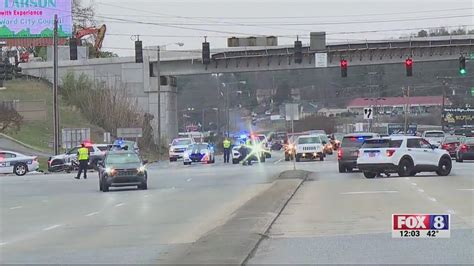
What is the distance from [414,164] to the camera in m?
30.0

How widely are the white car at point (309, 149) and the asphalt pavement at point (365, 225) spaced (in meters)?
22.6

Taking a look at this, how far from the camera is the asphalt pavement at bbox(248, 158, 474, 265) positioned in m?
11.1

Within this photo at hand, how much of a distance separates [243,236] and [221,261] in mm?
2598

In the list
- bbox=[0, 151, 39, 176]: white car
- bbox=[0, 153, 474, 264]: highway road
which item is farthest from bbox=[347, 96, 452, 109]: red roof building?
bbox=[0, 153, 474, 264]: highway road

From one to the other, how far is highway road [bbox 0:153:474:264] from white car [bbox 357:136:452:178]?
1.22 metres

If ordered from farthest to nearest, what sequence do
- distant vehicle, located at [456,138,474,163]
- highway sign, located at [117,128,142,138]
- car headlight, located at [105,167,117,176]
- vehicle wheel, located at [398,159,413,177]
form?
1. highway sign, located at [117,128,142,138]
2. distant vehicle, located at [456,138,474,163]
3. vehicle wheel, located at [398,159,413,177]
4. car headlight, located at [105,167,117,176]

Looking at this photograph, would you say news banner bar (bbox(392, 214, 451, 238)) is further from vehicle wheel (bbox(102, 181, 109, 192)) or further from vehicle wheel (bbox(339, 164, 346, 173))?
vehicle wheel (bbox(339, 164, 346, 173))

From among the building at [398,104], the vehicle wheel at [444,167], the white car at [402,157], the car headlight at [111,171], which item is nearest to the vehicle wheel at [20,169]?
the car headlight at [111,171]

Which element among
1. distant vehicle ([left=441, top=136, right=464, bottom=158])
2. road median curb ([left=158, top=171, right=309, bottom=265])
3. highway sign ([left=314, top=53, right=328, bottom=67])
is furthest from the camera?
highway sign ([left=314, top=53, right=328, bottom=67])

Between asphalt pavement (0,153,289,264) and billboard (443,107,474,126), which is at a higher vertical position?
billboard (443,107,474,126)

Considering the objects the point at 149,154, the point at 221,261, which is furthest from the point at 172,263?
the point at 149,154

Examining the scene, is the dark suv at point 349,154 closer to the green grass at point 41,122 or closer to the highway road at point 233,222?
the highway road at point 233,222

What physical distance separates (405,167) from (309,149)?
62.6 ft

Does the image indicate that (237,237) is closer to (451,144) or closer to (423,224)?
(423,224)
